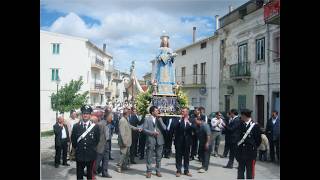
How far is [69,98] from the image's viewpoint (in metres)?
9.22

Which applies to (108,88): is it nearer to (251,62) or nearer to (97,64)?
(97,64)

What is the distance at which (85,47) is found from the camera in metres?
10.1

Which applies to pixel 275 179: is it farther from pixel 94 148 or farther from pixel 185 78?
pixel 185 78

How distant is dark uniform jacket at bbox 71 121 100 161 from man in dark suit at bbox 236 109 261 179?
2397mm

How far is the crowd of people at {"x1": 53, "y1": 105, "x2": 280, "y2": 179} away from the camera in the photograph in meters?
6.10

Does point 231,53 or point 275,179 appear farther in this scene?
point 231,53

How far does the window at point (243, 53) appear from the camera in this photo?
41.9 feet

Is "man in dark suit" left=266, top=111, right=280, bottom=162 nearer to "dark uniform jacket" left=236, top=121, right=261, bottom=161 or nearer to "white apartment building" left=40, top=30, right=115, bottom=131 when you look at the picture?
"dark uniform jacket" left=236, top=121, right=261, bottom=161

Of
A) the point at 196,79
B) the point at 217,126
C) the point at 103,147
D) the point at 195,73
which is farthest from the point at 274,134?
the point at 195,73

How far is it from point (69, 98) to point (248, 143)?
4.76 meters
